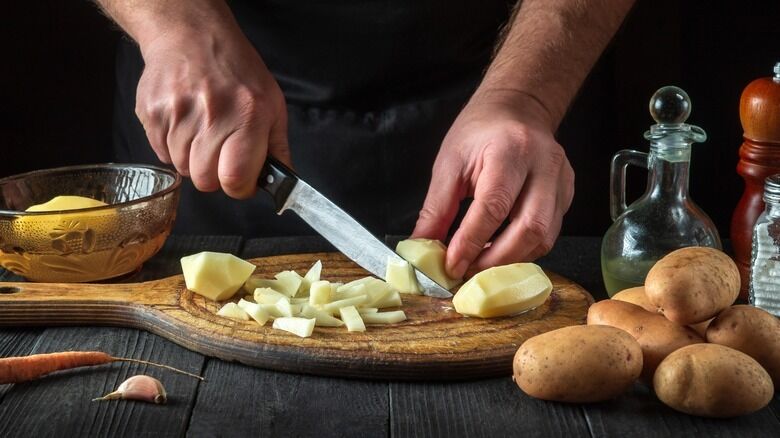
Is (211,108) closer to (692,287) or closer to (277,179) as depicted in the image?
(277,179)

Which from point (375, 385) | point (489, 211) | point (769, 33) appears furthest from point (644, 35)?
point (375, 385)

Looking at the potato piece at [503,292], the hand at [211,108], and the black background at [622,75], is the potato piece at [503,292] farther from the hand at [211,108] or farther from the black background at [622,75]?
the black background at [622,75]

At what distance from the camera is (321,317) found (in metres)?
1.62

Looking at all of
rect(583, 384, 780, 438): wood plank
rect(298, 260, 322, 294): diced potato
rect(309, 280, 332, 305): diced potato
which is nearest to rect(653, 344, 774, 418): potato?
rect(583, 384, 780, 438): wood plank

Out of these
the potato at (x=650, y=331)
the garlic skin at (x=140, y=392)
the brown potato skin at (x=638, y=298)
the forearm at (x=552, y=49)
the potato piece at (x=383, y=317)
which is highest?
the potato at (x=650, y=331)

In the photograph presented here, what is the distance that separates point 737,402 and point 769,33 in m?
2.16

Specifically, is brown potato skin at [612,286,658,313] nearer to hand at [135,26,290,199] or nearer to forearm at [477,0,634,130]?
forearm at [477,0,634,130]

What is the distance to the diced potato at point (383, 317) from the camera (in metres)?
1.63

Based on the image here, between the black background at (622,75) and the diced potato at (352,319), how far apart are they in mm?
→ 1511

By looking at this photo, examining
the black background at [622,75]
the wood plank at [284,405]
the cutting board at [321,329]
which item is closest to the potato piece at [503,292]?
the cutting board at [321,329]

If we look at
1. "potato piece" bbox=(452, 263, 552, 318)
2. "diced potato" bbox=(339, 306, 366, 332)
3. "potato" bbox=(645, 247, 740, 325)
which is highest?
"potato" bbox=(645, 247, 740, 325)

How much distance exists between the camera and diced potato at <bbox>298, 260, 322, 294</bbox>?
1794 mm

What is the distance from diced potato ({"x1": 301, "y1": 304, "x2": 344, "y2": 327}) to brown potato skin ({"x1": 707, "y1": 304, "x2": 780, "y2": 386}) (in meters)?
0.56

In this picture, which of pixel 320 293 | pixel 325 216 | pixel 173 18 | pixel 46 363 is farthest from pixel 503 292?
pixel 173 18
